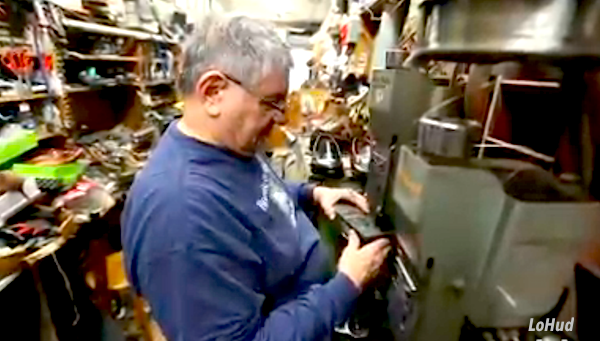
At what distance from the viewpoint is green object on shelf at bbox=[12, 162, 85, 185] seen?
2219 mm

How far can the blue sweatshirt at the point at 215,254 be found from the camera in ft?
3.04

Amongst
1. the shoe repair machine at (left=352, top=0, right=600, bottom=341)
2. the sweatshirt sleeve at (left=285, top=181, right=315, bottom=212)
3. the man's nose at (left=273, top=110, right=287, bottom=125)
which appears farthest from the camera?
the sweatshirt sleeve at (left=285, top=181, right=315, bottom=212)

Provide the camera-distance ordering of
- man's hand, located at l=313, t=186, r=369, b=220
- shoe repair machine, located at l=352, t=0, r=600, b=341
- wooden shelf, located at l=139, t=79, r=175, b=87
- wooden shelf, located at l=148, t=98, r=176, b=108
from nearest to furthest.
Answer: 1. shoe repair machine, located at l=352, t=0, r=600, b=341
2. man's hand, located at l=313, t=186, r=369, b=220
3. wooden shelf, located at l=139, t=79, r=175, b=87
4. wooden shelf, located at l=148, t=98, r=176, b=108

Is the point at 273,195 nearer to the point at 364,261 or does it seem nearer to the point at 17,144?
the point at 364,261

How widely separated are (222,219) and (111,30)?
293 centimetres

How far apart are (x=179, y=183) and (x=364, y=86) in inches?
72.0

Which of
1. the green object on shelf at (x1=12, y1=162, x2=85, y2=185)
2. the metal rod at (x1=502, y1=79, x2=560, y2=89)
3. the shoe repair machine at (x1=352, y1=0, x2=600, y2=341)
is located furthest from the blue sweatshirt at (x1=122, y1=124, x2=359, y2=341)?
the green object on shelf at (x1=12, y1=162, x2=85, y2=185)

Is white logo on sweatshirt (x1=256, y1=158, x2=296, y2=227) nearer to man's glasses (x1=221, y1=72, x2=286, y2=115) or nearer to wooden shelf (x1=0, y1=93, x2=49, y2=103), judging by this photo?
man's glasses (x1=221, y1=72, x2=286, y2=115)

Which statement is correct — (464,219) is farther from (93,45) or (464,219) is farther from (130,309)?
(93,45)

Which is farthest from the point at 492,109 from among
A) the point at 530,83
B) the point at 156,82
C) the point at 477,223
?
the point at 156,82

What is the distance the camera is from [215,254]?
94cm

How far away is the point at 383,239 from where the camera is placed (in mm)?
1147

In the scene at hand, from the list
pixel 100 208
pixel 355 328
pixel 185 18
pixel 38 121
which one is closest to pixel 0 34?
pixel 38 121

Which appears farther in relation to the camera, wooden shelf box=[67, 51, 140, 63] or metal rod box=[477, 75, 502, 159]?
wooden shelf box=[67, 51, 140, 63]
